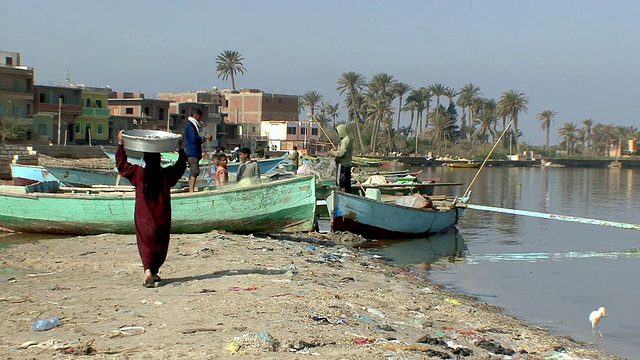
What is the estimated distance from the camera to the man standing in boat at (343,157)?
14023 millimetres

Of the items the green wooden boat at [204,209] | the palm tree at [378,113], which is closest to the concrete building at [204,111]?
the palm tree at [378,113]

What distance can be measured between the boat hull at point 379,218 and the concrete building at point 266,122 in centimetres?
6122

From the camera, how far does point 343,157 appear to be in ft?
46.3

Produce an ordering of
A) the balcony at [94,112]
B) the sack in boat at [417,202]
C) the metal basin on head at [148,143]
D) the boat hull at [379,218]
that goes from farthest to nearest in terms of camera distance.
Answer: the balcony at [94,112]
the sack in boat at [417,202]
the boat hull at [379,218]
the metal basin on head at [148,143]

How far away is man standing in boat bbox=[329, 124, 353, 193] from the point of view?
14023 millimetres

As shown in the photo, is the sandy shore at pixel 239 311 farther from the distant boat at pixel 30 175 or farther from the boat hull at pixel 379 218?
the distant boat at pixel 30 175

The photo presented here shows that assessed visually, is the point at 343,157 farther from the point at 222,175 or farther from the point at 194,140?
the point at 194,140

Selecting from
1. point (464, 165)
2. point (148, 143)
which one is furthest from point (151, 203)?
point (464, 165)

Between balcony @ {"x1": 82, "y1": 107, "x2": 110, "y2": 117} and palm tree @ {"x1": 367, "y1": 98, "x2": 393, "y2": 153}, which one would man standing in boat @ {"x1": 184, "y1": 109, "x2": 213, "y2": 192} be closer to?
balcony @ {"x1": 82, "y1": 107, "x2": 110, "y2": 117}

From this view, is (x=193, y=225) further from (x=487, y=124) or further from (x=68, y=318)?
(x=487, y=124)

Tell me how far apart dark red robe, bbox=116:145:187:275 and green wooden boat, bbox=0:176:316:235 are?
382 cm

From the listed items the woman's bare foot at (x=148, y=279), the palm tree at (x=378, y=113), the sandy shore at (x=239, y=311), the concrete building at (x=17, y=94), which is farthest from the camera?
the palm tree at (x=378, y=113)

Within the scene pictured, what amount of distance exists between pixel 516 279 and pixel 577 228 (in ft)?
31.7

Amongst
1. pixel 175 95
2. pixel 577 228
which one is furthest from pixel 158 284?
pixel 175 95
